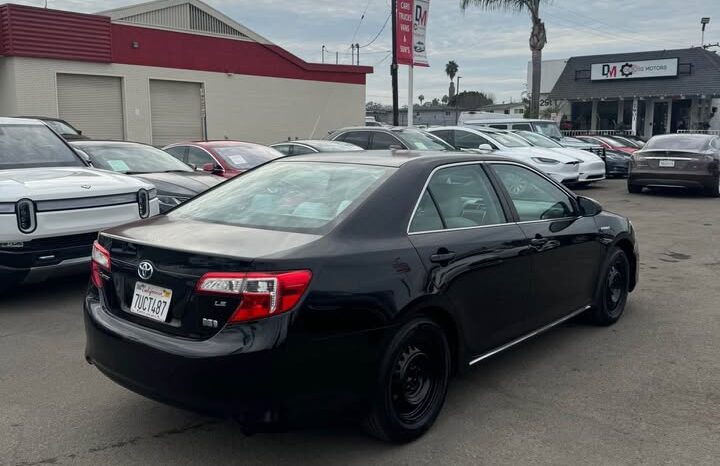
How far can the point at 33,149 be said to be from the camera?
23.9 ft

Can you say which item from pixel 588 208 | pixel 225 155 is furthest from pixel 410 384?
pixel 225 155

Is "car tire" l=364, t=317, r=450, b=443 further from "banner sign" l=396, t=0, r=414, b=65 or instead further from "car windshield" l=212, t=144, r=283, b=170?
"banner sign" l=396, t=0, r=414, b=65

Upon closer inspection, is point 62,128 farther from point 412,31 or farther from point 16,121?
point 412,31

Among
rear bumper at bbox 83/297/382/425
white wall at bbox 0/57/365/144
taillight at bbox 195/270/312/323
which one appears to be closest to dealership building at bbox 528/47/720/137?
white wall at bbox 0/57/365/144

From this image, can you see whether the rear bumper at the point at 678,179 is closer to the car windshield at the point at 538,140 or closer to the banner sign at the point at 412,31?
the car windshield at the point at 538,140

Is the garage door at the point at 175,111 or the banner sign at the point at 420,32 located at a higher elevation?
the banner sign at the point at 420,32

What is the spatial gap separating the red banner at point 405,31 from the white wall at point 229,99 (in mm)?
7077

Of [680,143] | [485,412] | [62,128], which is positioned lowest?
[485,412]

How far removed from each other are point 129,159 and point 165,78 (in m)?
15.5

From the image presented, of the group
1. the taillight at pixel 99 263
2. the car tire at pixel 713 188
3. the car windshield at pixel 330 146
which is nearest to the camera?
the taillight at pixel 99 263

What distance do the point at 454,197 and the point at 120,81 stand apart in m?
20.6

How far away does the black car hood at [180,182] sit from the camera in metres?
7.76

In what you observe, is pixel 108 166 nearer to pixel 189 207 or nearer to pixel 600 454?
pixel 189 207

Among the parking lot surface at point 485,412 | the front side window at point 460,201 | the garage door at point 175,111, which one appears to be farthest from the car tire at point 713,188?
the garage door at point 175,111
